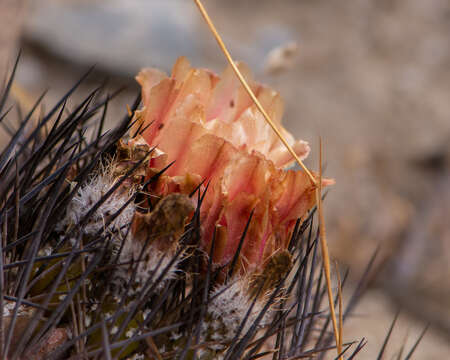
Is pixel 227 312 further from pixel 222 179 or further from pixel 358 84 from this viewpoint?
pixel 358 84

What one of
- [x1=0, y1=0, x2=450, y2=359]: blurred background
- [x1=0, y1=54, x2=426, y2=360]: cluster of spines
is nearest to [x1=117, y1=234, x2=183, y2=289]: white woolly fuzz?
[x1=0, y1=54, x2=426, y2=360]: cluster of spines

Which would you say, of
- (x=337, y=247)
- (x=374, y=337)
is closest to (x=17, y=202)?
(x=374, y=337)

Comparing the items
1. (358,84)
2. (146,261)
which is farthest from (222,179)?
(358,84)

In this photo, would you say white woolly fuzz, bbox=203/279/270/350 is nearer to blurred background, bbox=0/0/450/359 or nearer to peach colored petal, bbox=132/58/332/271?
peach colored petal, bbox=132/58/332/271

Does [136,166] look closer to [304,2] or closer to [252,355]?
[252,355]

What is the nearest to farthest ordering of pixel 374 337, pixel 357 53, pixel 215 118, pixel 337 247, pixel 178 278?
pixel 178 278
pixel 215 118
pixel 374 337
pixel 337 247
pixel 357 53
